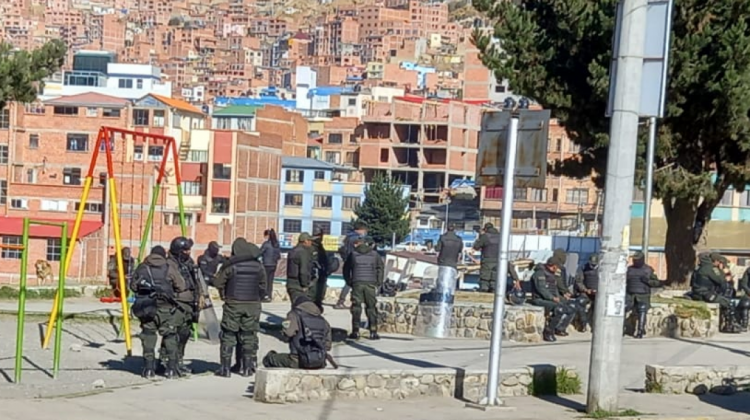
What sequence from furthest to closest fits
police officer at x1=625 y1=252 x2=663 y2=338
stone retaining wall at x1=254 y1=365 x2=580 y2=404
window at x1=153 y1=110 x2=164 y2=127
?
window at x1=153 y1=110 x2=164 y2=127
police officer at x1=625 y1=252 x2=663 y2=338
stone retaining wall at x1=254 y1=365 x2=580 y2=404

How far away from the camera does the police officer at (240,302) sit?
15.1 meters

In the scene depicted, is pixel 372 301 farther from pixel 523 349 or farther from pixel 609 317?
pixel 609 317

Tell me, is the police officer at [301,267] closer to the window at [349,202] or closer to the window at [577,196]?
the window at [577,196]

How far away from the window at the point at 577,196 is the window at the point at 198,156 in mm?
26569

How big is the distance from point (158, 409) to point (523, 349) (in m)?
8.49

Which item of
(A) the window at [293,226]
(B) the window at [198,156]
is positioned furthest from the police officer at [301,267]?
(A) the window at [293,226]

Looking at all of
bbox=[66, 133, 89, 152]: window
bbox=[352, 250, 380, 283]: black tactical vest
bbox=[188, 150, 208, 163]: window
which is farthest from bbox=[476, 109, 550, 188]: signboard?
bbox=[66, 133, 89, 152]: window

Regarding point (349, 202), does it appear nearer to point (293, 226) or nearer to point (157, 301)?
point (293, 226)

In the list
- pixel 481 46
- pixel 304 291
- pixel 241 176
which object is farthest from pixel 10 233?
pixel 304 291

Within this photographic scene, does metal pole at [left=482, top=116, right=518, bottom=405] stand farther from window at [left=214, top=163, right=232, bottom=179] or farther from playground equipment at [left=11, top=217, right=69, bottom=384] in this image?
window at [left=214, top=163, right=232, bottom=179]

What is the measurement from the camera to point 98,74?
134 m

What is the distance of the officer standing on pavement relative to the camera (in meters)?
14.6

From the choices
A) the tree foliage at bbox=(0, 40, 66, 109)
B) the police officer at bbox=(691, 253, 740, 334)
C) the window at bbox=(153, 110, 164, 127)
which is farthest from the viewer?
the window at bbox=(153, 110, 164, 127)

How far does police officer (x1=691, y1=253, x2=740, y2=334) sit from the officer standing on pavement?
11539 millimetres
